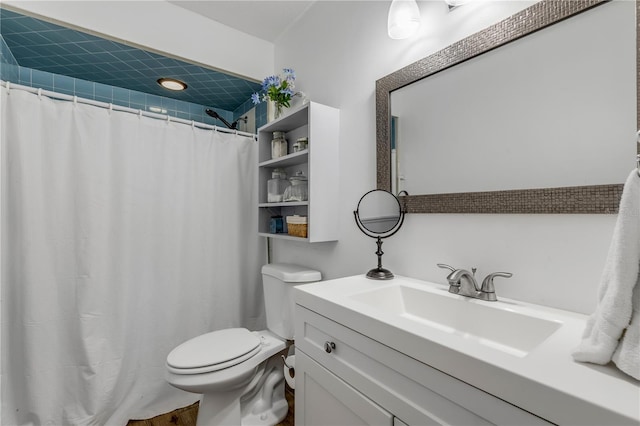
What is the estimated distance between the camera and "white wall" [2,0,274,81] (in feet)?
4.99

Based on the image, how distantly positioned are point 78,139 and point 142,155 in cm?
30

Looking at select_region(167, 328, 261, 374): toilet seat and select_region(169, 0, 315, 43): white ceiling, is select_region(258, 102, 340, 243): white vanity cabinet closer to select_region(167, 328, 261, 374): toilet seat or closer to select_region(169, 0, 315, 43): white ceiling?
select_region(167, 328, 261, 374): toilet seat

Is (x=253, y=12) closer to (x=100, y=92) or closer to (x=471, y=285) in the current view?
(x=100, y=92)

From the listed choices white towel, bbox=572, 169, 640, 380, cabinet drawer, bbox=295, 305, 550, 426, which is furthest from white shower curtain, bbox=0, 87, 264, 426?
white towel, bbox=572, 169, 640, 380

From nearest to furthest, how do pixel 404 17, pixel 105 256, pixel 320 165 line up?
pixel 404 17
pixel 320 165
pixel 105 256

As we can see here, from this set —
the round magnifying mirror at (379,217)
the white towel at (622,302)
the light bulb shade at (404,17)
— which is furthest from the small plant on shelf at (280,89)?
the white towel at (622,302)

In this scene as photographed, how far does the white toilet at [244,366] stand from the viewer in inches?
50.7

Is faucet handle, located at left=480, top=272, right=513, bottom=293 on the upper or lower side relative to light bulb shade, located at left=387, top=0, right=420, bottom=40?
lower

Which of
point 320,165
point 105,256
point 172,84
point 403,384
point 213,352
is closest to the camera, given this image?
point 403,384

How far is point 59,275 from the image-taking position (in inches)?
59.4

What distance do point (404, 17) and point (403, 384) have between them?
126 centimetres

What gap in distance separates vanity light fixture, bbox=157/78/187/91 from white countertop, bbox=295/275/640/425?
218 cm

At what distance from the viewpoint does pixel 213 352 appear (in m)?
1.38

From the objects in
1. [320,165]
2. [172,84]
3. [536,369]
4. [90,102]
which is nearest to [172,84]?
[172,84]
